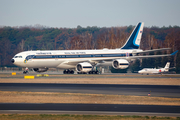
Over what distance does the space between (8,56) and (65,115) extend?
132841 mm

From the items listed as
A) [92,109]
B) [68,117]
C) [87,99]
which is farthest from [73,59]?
[68,117]

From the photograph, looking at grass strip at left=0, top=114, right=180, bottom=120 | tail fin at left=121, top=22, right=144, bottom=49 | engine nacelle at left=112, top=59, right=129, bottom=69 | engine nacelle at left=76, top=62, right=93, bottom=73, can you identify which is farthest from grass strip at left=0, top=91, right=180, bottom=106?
tail fin at left=121, top=22, right=144, bottom=49

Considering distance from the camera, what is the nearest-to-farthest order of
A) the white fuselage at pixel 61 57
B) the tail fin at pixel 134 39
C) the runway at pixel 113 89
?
the runway at pixel 113 89, the white fuselage at pixel 61 57, the tail fin at pixel 134 39

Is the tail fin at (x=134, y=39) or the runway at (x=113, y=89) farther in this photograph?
the tail fin at (x=134, y=39)

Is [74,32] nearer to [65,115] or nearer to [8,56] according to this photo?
[8,56]

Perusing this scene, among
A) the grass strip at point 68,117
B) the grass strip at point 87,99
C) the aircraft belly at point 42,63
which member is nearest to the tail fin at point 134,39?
the aircraft belly at point 42,63

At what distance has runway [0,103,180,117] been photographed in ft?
61.4

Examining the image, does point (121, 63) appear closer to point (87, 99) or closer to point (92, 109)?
point (87, 99)

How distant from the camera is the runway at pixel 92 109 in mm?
18719

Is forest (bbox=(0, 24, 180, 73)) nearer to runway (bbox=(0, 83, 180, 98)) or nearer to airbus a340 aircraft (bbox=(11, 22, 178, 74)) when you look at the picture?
airbus a340 aircraft (bbox=(11, 22, 178, 74))

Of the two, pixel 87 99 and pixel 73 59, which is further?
pixel 73 59

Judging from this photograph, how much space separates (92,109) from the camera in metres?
19.9

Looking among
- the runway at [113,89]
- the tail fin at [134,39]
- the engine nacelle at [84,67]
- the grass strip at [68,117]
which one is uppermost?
the tail fin at [134,39]

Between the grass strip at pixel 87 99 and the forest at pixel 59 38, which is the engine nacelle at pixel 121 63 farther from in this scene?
the forest at pixel 59 38
